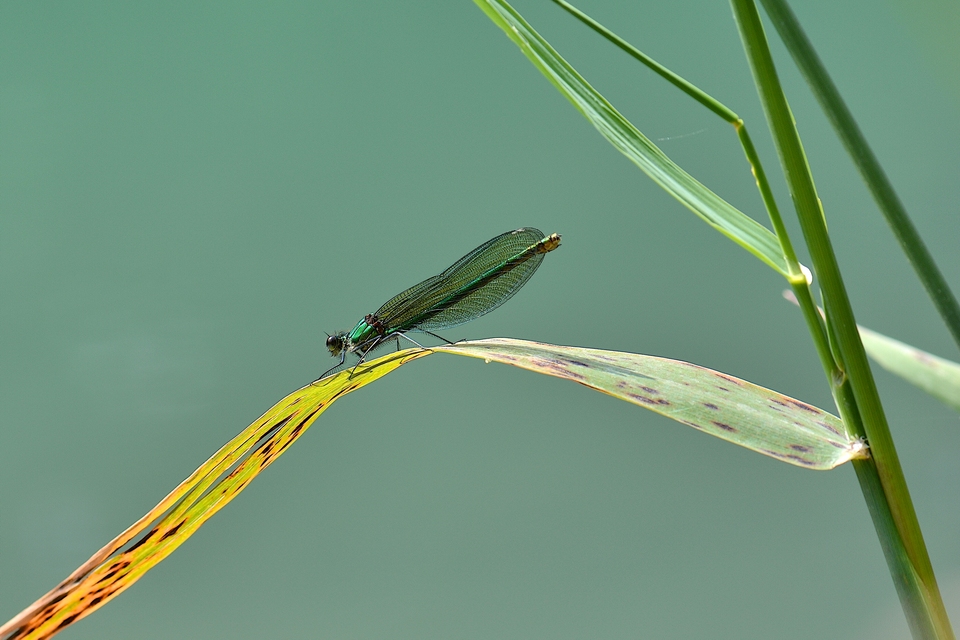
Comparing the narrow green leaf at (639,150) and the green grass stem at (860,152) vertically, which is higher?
the narrow green leaf at (639,150)

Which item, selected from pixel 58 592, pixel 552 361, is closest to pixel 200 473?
pixel 58 592

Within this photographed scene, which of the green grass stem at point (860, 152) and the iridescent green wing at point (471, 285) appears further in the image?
the iridescent green wing at point (471, 285)

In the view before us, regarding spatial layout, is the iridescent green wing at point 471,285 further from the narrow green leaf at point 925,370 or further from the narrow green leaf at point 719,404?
the narrow green leaf at point 925,370

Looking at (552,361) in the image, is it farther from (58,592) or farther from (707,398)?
(58,592)

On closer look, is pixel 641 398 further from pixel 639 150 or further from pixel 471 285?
pixel 471 285

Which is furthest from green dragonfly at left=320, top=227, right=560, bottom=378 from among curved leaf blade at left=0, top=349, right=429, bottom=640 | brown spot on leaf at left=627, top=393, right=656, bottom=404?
brown spot on leaf at left=627, top=393, right=656, bottom=404

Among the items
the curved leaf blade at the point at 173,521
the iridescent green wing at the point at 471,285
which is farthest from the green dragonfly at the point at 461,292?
the curved leaf blade at the point at 173,521

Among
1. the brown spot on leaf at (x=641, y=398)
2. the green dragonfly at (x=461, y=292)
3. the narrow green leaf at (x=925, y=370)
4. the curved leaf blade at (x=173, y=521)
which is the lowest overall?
the narrow green leaf at (x=925, y=370)
